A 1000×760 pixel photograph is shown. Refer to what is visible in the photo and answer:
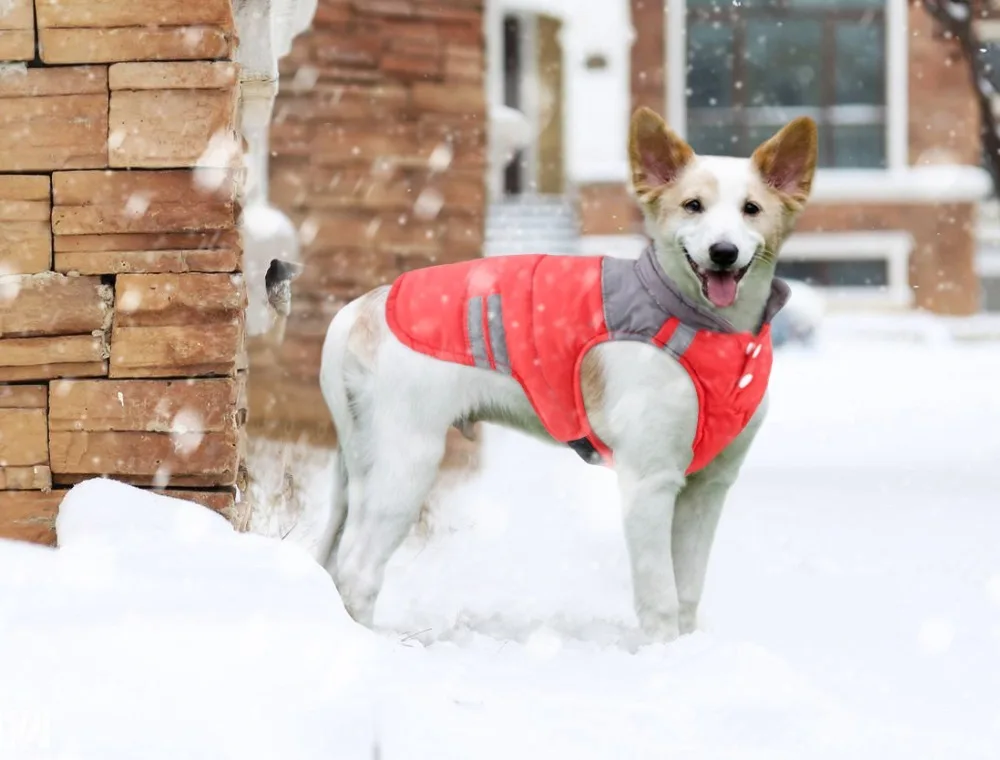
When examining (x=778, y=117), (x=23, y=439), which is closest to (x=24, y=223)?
(x=23, y=439)

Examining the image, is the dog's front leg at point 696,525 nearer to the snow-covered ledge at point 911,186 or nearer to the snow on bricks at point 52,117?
the snow on bricks at point 52,117

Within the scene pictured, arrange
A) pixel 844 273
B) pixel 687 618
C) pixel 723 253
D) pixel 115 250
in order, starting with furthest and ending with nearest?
pixel 844 273 → pixel 687 618 → pixel 115 250 → pixel 723 253

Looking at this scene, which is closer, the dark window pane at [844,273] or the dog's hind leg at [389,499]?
the dog's hind leg at [389,499]

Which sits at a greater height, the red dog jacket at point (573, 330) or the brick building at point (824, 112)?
the brick building at point (824, 112)

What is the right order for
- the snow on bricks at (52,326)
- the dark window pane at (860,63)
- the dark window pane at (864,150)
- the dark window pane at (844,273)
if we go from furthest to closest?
the dark window pane at (864,150)
the dark window pane at (860,63)
the dark window pane at (844,273)
the snow on bricks at (52,326)

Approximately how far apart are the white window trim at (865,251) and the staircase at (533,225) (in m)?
2.79

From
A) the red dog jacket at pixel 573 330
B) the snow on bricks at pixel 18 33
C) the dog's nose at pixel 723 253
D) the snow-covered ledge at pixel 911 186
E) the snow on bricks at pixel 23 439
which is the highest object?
the snow-covered ledge at pixel 911 186

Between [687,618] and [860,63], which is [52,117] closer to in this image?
[687,618]

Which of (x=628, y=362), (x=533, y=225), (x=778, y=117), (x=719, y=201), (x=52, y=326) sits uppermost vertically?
(x=778, y=117)

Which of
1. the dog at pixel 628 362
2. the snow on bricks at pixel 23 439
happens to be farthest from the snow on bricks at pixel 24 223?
the dog at pixel 628 362

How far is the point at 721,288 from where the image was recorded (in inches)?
120

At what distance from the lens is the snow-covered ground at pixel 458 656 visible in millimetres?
2293

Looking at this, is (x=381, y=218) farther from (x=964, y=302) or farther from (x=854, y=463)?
(x=964, y=302)

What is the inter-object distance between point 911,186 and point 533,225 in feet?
16.1
